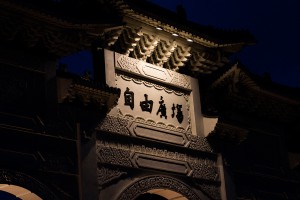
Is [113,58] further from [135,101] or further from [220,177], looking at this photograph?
[220,177]

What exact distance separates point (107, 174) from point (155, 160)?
1.32 m

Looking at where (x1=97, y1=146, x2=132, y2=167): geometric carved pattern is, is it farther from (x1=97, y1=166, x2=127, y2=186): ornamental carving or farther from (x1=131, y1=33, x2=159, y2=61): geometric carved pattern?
(x1=131, y1=33, x2=159, y2=61): geometric carved pattern

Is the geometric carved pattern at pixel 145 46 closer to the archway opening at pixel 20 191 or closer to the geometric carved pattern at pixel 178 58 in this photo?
the geometric carved pattern at pixel 178 58

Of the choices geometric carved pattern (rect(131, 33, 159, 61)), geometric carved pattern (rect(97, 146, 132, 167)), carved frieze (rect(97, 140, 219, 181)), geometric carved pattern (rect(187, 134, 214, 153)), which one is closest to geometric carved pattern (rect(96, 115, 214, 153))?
geometric carved pattern (rect(187, 134, 214, 153))

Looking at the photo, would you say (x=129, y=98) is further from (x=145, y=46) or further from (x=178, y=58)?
(x=178, y=58)

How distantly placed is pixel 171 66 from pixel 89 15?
9.73 ft

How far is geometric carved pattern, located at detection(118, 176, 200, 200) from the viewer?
12.3 m

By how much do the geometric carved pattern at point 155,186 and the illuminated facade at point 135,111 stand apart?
23mm

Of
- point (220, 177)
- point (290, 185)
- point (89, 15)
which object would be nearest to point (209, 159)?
point (220, 177)

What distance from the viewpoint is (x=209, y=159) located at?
14.1 metres

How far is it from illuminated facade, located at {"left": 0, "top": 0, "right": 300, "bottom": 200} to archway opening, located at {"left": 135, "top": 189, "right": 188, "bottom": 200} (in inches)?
1.2

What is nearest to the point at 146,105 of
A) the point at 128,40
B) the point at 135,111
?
the point at 135,111

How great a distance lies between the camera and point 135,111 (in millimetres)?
13180

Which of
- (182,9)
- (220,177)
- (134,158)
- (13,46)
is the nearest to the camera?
(13,46)
